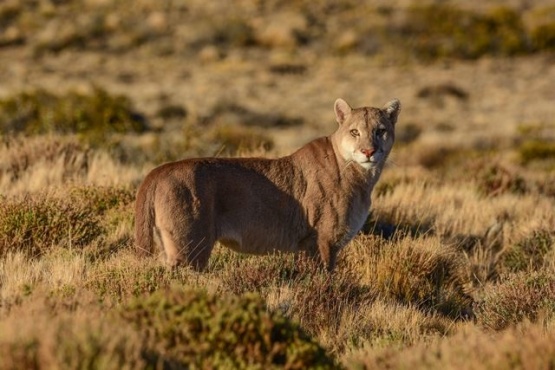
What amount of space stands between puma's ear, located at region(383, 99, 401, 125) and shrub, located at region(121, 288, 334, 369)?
3571 millimetres

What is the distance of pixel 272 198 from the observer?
8.00 meters

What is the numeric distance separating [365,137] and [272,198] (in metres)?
1.02

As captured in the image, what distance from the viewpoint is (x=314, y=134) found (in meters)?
26.7

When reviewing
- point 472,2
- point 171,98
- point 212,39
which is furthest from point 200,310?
point 472,2

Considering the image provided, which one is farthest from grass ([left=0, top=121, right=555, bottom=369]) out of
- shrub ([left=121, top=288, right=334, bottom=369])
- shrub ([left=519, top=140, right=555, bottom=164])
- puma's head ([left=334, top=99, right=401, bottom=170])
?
shrub ([left=519, top=140, right=555, bottom=164])

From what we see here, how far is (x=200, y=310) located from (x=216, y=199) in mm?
2275

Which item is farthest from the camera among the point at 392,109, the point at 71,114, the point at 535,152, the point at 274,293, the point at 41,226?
the point at 535,152

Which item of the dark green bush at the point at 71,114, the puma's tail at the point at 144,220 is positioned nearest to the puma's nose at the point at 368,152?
the puma's tail at the point at 144,220

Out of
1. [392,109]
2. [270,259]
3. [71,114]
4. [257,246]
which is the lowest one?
[71,114]

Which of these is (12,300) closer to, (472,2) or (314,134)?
(314,134)

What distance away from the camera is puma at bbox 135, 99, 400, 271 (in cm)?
729

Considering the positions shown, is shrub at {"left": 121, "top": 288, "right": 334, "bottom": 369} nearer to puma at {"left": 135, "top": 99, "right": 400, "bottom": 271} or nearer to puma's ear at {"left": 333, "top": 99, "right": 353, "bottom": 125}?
puma at {"left": 135, "top": 99, "right": 400, "bottom": 271}

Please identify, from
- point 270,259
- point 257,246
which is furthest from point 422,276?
point 257,246

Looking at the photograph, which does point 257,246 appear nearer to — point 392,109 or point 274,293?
point 274,293
